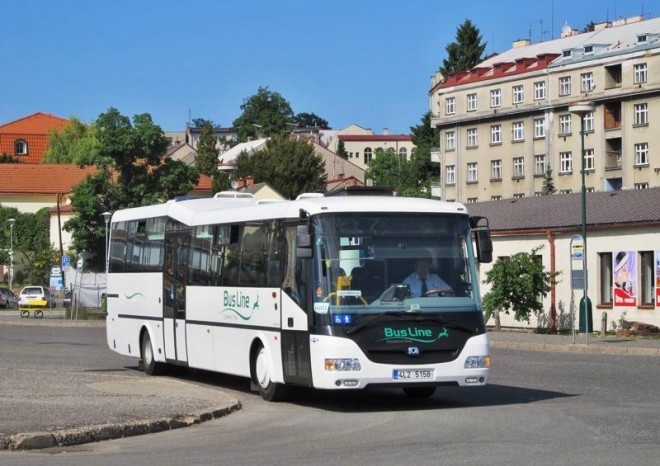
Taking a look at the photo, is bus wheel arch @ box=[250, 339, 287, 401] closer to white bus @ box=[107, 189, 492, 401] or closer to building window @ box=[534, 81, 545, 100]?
white bus @ box=[107, 189, 492, 401]

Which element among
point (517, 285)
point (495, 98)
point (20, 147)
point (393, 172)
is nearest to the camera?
point (517, 285)

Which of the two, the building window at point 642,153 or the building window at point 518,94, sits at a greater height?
the building window at point 518,94

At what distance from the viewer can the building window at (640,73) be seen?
9644 centimetres

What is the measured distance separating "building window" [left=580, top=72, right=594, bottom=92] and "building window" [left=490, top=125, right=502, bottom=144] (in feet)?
34.8

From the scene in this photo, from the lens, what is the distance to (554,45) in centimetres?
11144

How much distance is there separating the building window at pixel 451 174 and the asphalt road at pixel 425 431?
93874mm

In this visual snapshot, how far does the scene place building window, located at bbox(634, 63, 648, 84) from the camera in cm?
9644

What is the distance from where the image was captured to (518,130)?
108875 mm

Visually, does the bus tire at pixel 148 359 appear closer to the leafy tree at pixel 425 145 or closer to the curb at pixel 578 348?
the curb at pixel 578 348

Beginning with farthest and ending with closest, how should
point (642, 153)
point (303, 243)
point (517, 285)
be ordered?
point (642, 153)
point (517, 285)
point (303, 243)

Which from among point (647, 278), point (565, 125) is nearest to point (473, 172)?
point (565, 125)

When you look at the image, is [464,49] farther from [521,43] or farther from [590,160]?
[590,160]

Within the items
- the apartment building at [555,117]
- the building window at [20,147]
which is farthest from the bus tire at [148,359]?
the building window at [20,147]

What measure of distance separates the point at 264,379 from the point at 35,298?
175ft
